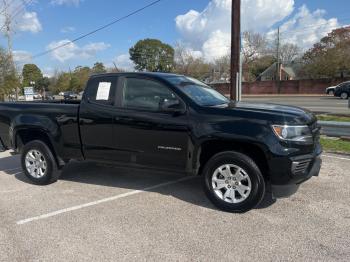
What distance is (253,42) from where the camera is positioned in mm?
74438

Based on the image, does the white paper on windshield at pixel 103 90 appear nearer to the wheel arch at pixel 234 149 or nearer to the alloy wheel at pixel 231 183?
the wheel arch at pixel 234 149

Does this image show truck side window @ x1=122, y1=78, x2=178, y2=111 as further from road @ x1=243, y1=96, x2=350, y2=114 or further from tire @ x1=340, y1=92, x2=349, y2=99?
tire @ x1=340, y1=92, x2=349, y2=99

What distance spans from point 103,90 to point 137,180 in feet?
5.53

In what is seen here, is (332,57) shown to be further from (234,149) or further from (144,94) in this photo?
(234,149)

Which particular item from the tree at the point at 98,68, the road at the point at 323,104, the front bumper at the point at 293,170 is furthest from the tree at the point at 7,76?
the front bumper at the point at 293,170

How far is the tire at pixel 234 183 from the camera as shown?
4.53 metres

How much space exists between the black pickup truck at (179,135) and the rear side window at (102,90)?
0.6 inches

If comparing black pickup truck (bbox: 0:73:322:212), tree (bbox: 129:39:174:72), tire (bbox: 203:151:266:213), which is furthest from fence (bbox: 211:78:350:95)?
tire (bbox: 203:151:266:213)

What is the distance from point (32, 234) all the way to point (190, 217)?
6.17 ft

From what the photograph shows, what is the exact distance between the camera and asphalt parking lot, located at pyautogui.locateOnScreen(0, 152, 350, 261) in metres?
3.64

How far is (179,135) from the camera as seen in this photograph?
4.95m

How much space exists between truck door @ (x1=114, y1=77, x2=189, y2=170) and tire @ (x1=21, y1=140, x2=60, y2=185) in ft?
4.71

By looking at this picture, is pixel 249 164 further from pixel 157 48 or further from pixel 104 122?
pixel 157 48

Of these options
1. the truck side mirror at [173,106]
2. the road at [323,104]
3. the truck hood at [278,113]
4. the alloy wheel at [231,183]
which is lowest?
the road at [323,104]
